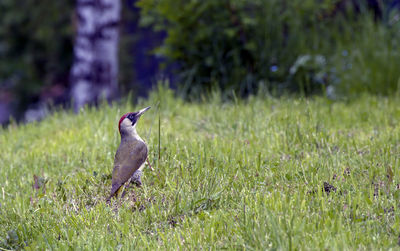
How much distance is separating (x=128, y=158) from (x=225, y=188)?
2.51 ft

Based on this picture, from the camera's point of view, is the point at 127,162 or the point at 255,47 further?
the point at 255,47

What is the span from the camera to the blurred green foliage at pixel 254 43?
8023 millimetres

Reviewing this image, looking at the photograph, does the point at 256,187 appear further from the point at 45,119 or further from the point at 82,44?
the point at 82,44

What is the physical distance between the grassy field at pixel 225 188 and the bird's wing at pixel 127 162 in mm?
149

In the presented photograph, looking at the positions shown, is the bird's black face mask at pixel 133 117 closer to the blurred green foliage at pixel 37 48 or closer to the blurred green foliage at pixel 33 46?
the blurred green foliage at pixel 37 48

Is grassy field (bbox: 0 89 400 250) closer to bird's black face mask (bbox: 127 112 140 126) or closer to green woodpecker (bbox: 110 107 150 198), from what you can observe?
green woodpecker (bbox: 110 107 150 198)

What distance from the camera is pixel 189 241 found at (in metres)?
3.01

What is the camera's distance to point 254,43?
322 inches

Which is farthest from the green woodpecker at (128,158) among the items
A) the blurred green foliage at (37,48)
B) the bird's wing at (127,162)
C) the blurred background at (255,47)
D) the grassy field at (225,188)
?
the blurred green foliage at (37,48)

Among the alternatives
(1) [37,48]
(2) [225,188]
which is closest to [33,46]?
(1) [37,48]

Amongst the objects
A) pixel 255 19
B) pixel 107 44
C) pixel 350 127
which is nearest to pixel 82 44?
pixel 107 44

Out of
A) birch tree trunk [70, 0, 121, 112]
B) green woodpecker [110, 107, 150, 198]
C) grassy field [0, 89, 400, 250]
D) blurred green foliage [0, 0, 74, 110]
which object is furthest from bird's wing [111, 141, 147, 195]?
blurred green foliage [0, 0, 74, 110]

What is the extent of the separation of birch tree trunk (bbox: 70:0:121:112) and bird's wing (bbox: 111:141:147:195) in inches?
233

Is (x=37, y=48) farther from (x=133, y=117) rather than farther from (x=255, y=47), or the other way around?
(x=133, y=117)
